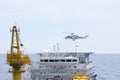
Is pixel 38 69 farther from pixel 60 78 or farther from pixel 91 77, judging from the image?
pixel 91 77

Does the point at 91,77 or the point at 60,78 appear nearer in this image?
the point at 60,78

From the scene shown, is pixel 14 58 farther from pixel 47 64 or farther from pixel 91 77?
pixel 91 77

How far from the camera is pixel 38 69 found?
253 feet

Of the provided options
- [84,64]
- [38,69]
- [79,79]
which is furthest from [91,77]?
[79,79]

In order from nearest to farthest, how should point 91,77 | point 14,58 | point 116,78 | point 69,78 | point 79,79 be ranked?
point 14,58 → point 79,79 → point 69,78 → point 91,77 → point 116,78

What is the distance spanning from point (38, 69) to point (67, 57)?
16.6 feet

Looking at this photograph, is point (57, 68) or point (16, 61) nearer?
point (16, 61)

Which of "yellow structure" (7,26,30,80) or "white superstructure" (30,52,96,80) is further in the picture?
"white superstructure" (30,52,96,80)

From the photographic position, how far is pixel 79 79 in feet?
197

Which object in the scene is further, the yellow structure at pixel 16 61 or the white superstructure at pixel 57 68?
the white superstructure at pixel 57 68

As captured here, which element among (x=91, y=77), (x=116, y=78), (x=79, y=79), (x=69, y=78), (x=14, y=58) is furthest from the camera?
(x=116, y=78)

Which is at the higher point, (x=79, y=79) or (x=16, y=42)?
(x=16, y=42)

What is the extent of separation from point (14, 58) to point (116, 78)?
277 ft

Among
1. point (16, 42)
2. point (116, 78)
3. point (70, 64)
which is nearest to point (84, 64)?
point (70, 64)
